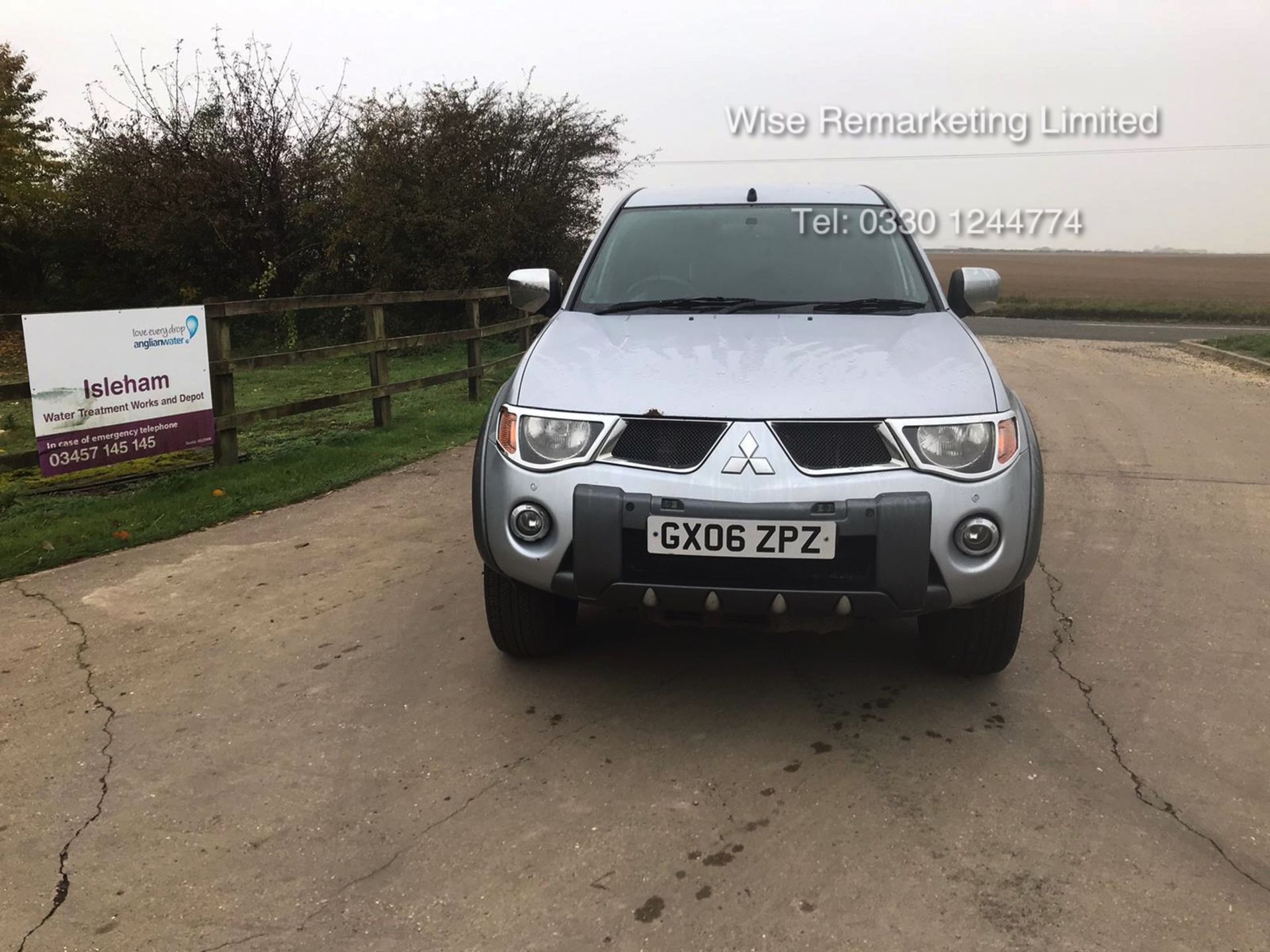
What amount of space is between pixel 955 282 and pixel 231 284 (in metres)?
18.3

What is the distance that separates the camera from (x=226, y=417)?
23.9 ft

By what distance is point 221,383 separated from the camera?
7230 millimetres

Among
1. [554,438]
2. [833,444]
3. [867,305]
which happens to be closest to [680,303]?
[867,305]

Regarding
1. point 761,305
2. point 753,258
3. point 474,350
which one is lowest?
point 474,350

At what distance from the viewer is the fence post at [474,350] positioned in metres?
10.9

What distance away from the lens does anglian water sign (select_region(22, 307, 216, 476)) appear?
596 cm

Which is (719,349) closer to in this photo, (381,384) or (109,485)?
(109,485)

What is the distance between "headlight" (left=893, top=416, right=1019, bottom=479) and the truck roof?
1.89 meters

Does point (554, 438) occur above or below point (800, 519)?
above

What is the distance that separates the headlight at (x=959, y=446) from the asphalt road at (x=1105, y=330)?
56.0 ft

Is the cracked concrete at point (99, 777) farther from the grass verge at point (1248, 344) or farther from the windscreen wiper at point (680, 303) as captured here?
the grass verge at point (1248, 344)

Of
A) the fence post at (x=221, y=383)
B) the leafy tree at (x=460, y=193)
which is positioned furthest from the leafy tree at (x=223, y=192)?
the fence post at (x=221, y=383)

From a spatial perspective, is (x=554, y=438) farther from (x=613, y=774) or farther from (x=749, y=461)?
(x=613, y=774)

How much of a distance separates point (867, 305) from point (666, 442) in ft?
4.44
